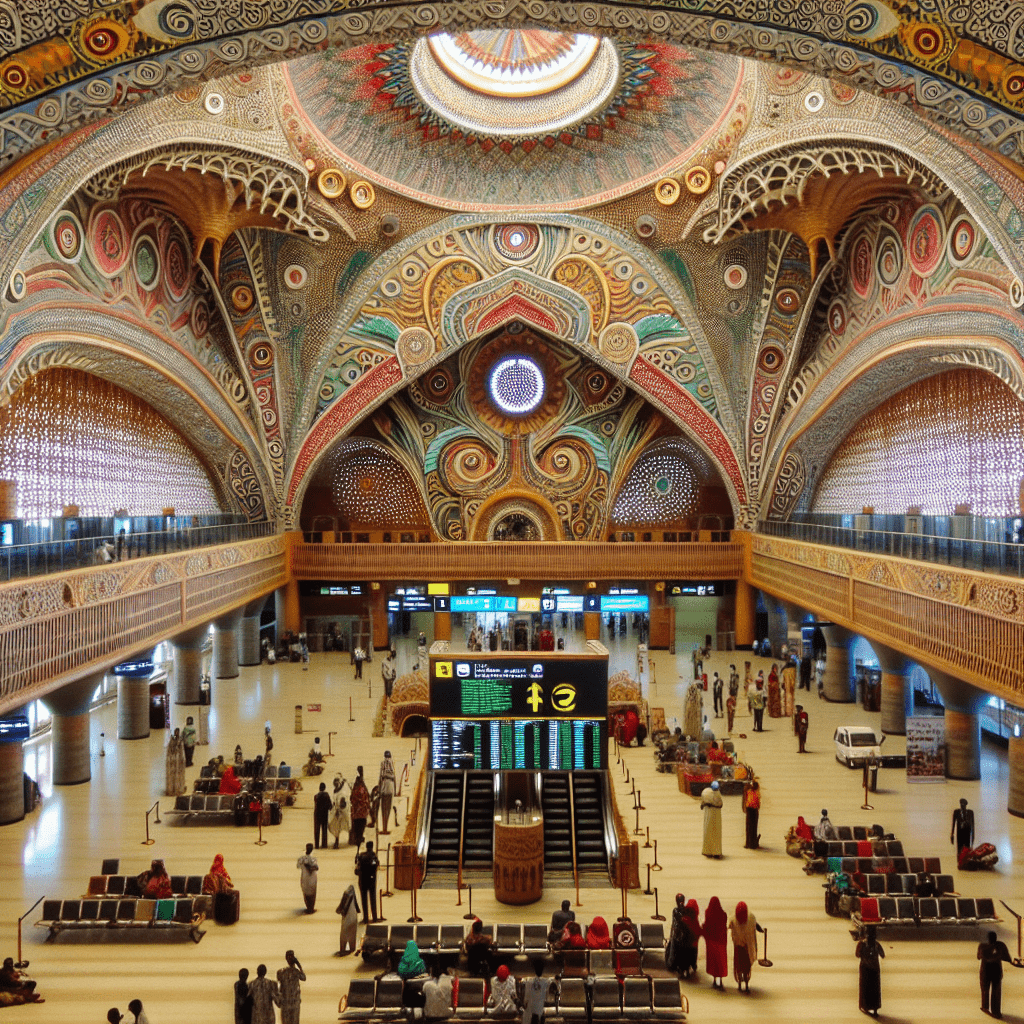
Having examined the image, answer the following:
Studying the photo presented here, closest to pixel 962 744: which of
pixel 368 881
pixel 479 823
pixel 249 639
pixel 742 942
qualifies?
pixel 479 823

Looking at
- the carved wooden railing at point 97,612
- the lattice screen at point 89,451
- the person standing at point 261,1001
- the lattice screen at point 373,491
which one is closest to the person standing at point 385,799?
the carved wooden railing at point 97,612

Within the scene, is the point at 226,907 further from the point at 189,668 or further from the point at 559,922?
the point at 189,668

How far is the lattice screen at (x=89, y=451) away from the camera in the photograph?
19.0m

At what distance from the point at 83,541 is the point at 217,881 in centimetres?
616

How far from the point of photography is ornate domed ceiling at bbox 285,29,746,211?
73.0 ft

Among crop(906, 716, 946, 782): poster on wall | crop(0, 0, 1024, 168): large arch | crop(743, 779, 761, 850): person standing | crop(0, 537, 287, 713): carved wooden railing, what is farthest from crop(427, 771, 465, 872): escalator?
crop(0, 0, 1024, 168): large arch

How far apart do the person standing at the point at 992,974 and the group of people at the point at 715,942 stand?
6.79 feet

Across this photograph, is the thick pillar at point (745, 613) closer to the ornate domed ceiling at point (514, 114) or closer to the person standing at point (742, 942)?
the ornate domed ceiling at point (514, 114)

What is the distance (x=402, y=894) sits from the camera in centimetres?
1296

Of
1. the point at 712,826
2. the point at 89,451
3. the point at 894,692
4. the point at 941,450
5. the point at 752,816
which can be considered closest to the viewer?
the point at 712,826

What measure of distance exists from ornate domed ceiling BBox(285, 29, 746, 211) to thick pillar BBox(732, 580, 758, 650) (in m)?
12.8

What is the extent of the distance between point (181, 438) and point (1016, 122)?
72.1ft

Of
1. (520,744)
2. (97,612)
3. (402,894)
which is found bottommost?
(402,894)

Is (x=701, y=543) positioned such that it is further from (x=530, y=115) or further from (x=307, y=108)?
(x=307, y=108)
